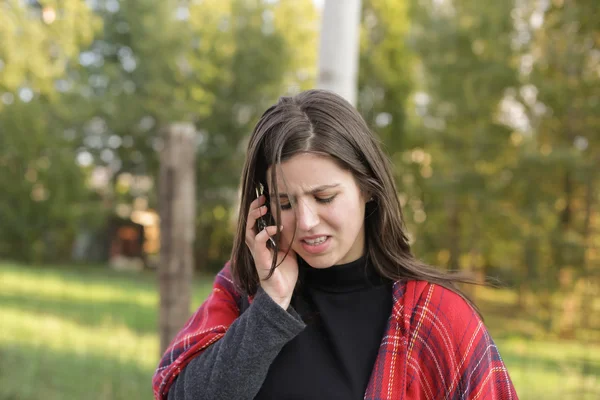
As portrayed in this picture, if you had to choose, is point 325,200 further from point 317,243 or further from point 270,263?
point 270,263

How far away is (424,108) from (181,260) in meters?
13.6

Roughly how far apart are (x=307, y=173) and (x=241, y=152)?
70.7 feet

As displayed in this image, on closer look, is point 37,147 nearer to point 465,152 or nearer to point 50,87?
point 465,152

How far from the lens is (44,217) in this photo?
21.5 meters

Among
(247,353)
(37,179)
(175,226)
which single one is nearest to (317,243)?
(247,353)

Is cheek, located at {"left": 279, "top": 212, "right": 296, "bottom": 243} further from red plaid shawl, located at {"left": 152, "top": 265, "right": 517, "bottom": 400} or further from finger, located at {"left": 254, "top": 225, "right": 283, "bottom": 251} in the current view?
red plaid shawl, located at {"left": 152, "top": 265, "right": 517, "bottom": 400}

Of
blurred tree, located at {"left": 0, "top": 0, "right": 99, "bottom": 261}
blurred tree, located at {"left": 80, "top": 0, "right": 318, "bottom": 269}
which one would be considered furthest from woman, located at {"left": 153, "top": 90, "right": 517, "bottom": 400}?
blurred tree, located at {"left": 80, "top": 0, "right": 318, "bottom": 269}

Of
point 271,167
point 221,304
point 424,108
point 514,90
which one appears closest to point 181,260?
point 221,304

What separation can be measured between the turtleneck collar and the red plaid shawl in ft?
0.33

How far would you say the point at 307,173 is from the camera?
1712 millimetres

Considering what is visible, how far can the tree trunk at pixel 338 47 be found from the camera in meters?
3.23

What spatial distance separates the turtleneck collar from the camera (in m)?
1.86

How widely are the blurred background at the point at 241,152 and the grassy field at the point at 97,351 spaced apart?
0.04 metres

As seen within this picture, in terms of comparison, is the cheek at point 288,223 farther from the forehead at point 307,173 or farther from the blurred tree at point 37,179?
the blurred tree at point 37,179
